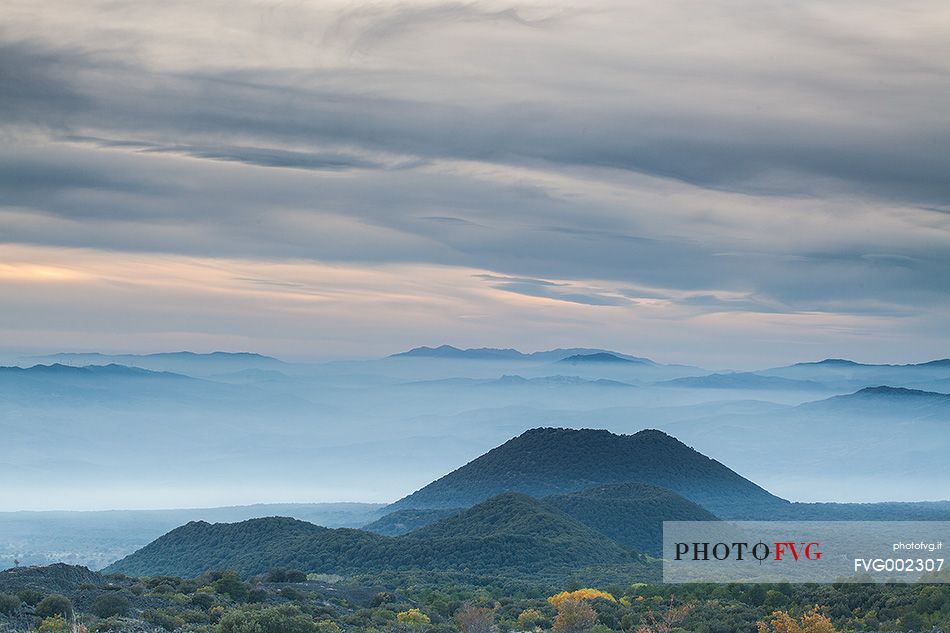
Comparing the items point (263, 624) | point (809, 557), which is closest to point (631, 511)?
point (809, 557)

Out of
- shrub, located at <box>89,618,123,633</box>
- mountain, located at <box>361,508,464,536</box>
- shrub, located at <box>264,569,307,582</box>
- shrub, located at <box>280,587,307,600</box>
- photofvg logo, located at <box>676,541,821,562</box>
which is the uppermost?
mountain, located at <box>361,508,464,536</box>

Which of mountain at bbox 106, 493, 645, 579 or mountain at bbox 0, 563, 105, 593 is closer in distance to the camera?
mountain at bbox 0, 563, 105, 593

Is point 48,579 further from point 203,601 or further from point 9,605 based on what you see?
point 9,605

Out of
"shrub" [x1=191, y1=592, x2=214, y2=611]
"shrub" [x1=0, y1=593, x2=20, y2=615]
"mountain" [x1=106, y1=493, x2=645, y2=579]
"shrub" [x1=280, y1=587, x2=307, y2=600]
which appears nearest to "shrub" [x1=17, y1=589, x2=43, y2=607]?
"shrub" [x1=0, y1=593, x2=20, y2=615]

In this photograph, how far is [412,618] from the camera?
52.9m

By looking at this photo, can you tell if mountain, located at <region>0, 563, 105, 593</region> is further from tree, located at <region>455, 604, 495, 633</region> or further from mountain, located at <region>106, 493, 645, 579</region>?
mountain, located at <region>106, 493, 645, 579</region>

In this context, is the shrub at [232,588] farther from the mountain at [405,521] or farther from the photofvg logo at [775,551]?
the mountain at [405,521]

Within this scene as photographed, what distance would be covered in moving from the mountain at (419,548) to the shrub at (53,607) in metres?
53.9

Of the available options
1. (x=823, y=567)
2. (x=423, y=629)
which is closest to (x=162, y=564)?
(x=823, y=567)

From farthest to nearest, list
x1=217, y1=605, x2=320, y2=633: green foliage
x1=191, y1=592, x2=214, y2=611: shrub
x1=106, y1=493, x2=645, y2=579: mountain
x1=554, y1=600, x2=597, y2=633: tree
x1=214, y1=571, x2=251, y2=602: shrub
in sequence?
x1=106, y1=493, x2=645, y2=579: mountain → x1=214, y1=571, x2=251, y2=602: shrub → x1=191, y1=592, x2=214, y2=611: shrub → x1=554, y1=600, x2=597, y2=633: tree → x1=217, y1=605, x2=320, y2=633: green foliage

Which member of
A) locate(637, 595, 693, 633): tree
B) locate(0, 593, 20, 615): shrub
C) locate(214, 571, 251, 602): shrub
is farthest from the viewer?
locate(214, 571, 251, 602): shrub

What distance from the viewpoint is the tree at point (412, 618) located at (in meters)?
51.4

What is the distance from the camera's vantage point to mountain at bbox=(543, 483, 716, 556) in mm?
141250

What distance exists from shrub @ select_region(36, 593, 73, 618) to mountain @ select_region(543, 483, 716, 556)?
9852 centimetres
